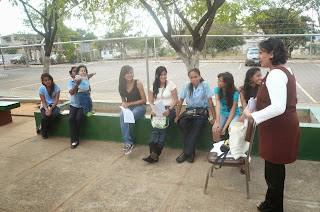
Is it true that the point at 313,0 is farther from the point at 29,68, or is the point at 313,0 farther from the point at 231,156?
the point at 231,156

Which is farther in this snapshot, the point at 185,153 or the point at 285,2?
the point at 285,2

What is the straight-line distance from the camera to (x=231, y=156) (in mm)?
2936

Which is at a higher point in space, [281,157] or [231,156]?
[281,157]

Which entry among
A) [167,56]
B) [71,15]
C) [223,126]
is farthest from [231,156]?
[71,15]

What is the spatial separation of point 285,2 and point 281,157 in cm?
2901

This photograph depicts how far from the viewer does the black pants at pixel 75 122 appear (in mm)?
4793

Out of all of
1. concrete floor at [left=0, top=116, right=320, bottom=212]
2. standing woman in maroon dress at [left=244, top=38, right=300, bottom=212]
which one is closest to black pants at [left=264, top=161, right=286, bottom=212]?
standing woman in maroon dress at [left=244, top=38, right=300, bottom=212]

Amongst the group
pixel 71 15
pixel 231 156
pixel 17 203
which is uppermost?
pixel 71 15

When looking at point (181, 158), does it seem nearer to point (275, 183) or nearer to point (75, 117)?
point (275, 183)

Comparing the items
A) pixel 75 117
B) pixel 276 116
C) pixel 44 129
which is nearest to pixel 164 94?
pixel 75 117

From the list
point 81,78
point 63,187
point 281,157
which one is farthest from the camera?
point 81,78

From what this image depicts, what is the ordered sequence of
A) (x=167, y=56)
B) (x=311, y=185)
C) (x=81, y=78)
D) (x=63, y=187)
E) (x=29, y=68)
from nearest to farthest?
1. (x=311, y=185)
2. (x=63, y=187)
3. (x=81, y=78)
4. (x=167, y=56)
5. (x=29, y=68)

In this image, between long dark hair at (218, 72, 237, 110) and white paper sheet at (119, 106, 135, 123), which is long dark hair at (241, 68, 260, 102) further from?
white paper sheet at (119, 106, 135, 123)

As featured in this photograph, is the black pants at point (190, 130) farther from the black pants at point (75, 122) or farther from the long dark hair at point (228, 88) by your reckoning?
the black pants at point (75, 122)
